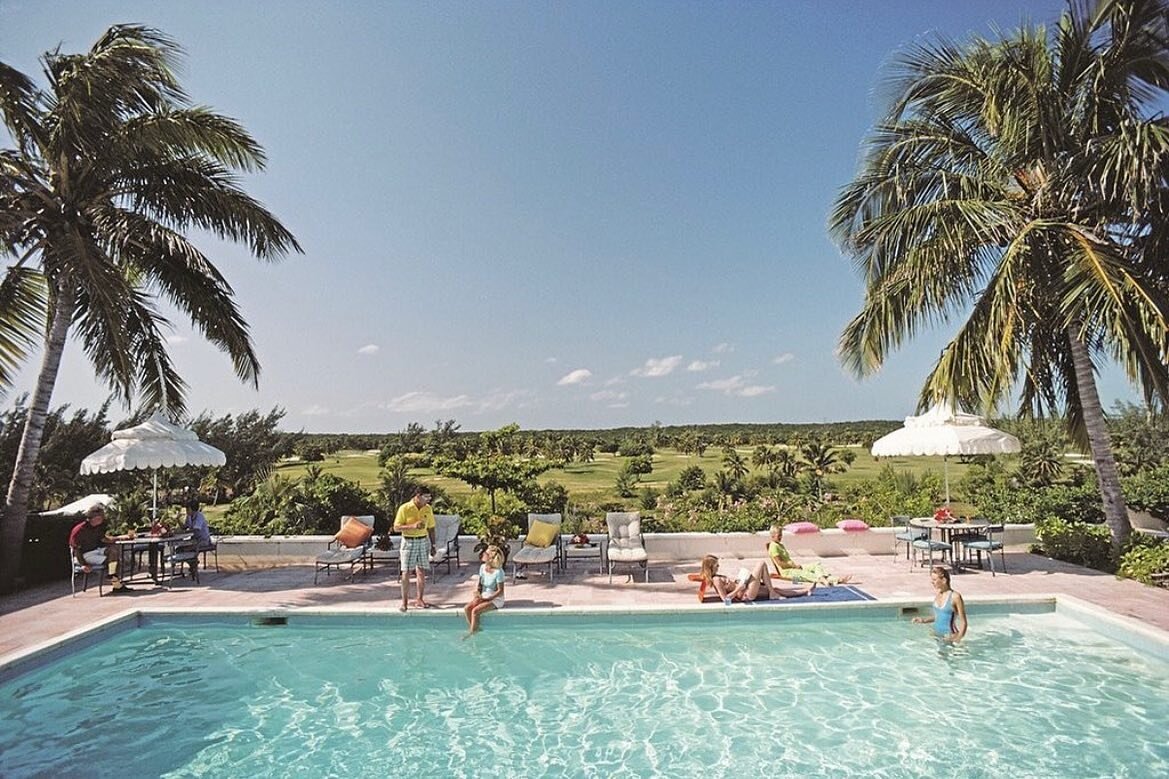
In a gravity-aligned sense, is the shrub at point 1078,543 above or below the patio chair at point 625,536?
below

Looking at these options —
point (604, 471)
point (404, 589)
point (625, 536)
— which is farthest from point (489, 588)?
point (604, 471)

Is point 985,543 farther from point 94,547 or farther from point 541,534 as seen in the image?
point 94,547

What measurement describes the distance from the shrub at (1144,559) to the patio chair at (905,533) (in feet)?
7.84

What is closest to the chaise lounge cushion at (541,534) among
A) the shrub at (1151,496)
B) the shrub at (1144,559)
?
the shrub at (1144,559)

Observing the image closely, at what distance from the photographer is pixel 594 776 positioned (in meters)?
4.75

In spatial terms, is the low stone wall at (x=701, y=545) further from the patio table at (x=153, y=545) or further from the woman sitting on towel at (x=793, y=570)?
the woman sitting on towel at (x=793, y=570)

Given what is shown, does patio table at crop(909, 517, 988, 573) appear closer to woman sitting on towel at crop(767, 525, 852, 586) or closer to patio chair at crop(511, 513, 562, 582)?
woman sitting on towel at crop(767, 525, 852, 586)

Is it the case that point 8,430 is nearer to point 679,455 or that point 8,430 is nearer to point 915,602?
point 915,602

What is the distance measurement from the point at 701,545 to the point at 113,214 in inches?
415

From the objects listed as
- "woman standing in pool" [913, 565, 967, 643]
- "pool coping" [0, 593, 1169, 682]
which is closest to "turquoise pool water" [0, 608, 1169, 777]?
"pool coping" [0, 593, 1169, 682]

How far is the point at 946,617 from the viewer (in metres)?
7.03

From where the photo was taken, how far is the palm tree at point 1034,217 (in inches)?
319

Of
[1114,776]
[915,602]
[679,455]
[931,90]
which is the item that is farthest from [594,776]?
[679,455]

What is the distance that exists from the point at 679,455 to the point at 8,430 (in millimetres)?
50755
